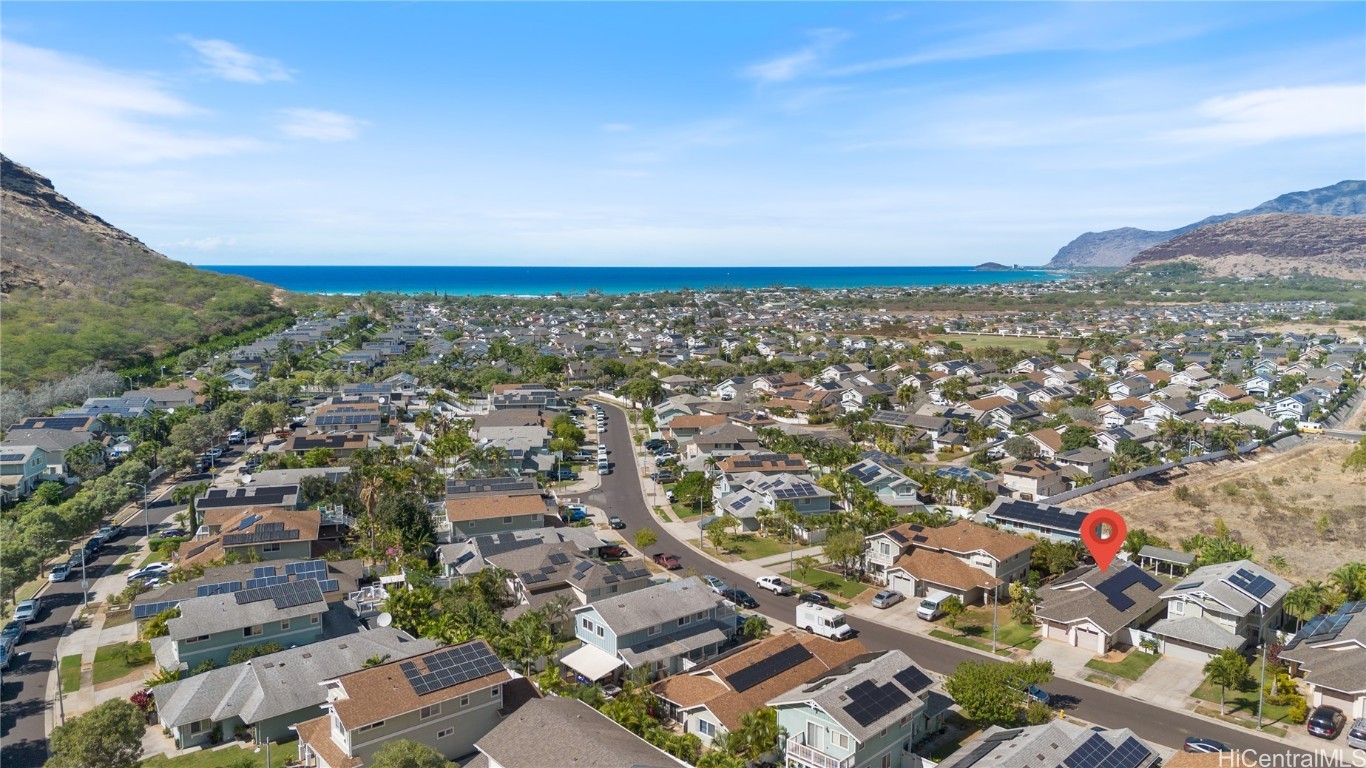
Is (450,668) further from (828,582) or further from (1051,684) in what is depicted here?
(1051,684)

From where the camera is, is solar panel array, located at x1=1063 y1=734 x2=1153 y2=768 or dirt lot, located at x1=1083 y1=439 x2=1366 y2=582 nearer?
solar panel array, located at x1=1063 y1=734 x2=1153 y2=768

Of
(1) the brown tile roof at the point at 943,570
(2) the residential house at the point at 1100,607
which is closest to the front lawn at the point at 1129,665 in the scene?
(2) the residential house at the point at 1100,607


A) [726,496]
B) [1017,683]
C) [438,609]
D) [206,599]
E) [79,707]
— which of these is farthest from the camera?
[726,496]

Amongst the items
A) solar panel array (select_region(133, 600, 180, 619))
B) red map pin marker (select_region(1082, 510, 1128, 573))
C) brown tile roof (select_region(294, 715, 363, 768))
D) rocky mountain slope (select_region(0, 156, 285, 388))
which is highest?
rocky mountain slope (select_region(0, 156, 285, 388))

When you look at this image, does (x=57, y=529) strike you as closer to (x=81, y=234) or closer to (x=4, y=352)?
(x=4, y=352)

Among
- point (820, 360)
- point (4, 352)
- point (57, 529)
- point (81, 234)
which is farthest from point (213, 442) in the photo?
point (81, 234)

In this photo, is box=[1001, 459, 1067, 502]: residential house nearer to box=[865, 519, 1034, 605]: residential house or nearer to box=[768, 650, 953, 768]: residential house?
box=[865, 519, 1034, 605]: residential house

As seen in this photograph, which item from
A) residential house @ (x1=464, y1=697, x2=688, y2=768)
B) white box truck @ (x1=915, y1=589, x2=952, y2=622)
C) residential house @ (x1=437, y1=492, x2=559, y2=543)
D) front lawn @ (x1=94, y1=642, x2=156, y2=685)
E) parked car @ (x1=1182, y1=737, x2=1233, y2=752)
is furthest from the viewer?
residential house @ (x1=437, y1=492, x2=559, y2=543)

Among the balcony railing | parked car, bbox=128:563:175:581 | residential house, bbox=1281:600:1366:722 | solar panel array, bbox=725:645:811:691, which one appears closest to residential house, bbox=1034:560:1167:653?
residential house, bbox=1281:600:1366:722
